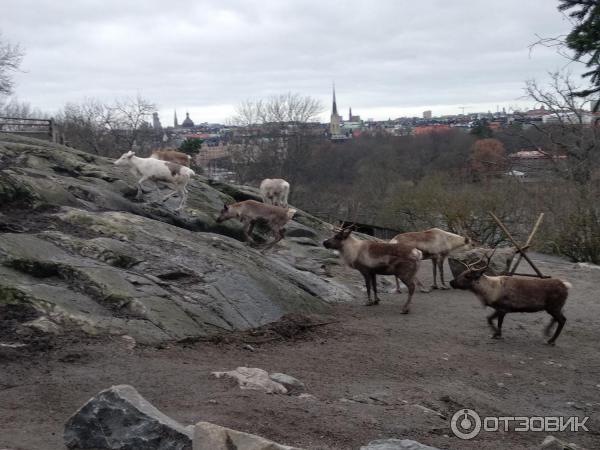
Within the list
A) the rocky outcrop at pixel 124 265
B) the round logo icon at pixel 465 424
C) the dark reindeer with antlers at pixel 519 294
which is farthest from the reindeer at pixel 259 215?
the round logo icon at pixel 465 424

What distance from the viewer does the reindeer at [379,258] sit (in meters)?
12.1

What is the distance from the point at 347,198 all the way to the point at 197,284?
120ft

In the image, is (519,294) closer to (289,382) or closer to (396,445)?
(289,382)

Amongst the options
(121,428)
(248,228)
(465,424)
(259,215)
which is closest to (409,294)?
(259,215)

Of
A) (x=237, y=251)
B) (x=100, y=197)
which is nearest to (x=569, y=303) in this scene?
(x=237, y=251)

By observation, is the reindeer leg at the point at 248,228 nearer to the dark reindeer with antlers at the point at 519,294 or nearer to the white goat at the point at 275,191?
the white goat at the point at 275,191

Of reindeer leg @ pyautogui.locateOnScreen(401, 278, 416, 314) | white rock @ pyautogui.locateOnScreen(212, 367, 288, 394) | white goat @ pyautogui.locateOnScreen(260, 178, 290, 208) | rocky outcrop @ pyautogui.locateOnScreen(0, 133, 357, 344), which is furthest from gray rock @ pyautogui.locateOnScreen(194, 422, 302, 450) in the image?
white goat @ pyautogui.locateOnScreen(260, 178, 290, 208)

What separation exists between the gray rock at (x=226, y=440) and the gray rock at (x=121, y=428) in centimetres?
31

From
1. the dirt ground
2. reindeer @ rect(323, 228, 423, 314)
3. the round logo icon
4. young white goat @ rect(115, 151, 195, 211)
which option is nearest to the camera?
the dirt ground

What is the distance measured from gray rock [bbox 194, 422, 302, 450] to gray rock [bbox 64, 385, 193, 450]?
308mm

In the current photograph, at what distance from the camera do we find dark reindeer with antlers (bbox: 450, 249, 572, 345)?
10344 millimetres

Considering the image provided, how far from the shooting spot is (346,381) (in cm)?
763

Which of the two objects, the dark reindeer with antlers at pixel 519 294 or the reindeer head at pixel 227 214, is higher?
the reindeer head at pixel 227 214

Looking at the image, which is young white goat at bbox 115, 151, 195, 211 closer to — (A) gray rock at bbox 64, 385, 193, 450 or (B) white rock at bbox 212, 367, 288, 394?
(B) white rock at bbox 212, 367, 288, 394
